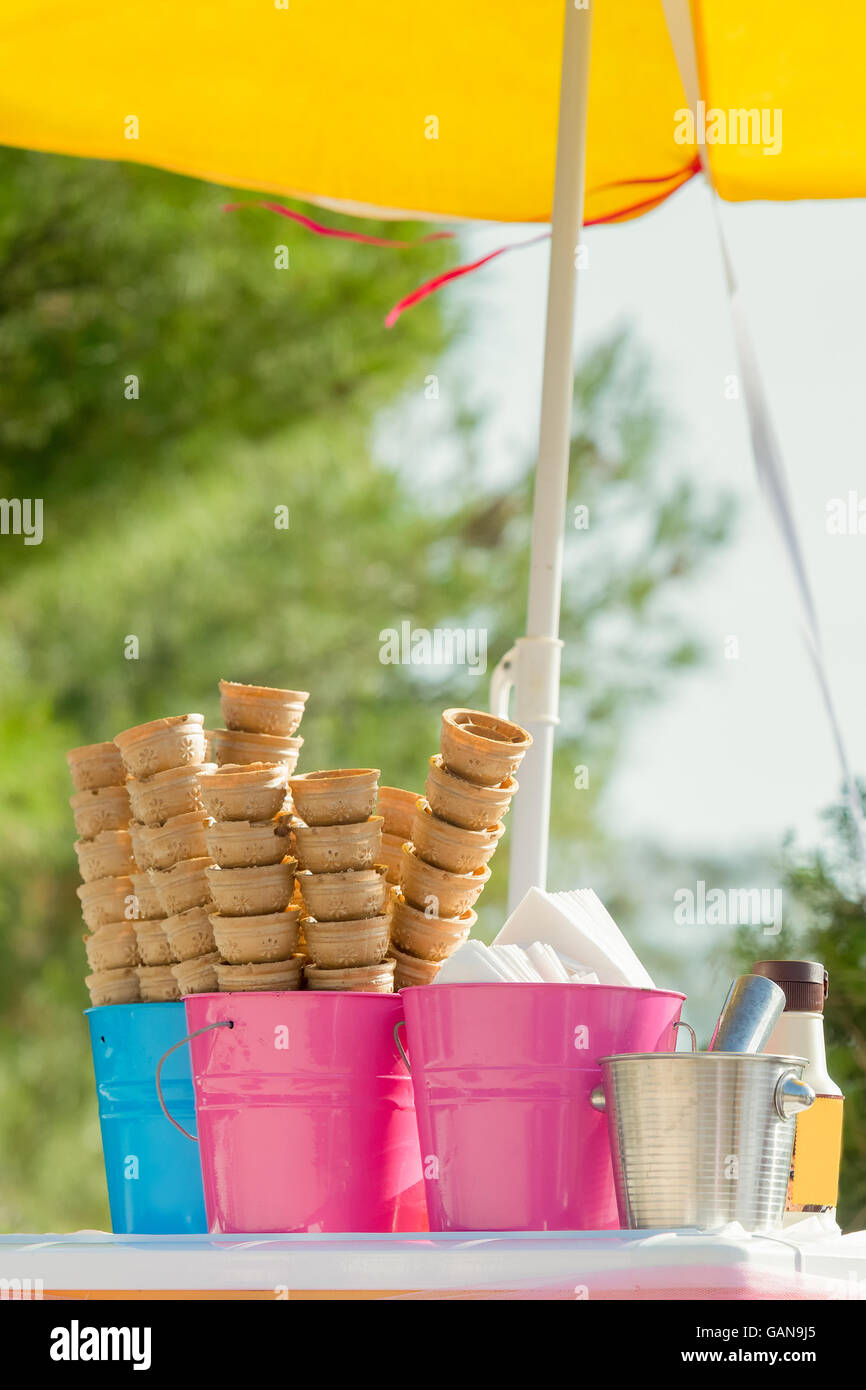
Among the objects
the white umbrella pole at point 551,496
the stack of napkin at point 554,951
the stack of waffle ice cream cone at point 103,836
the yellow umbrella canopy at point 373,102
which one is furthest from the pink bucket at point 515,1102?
the yellow umbrella canopy at point 373,102

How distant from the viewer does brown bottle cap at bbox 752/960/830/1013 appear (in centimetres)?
114

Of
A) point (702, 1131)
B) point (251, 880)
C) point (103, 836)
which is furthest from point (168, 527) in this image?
point (702, 1131)

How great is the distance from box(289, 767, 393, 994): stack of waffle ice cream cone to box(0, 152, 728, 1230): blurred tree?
485cm

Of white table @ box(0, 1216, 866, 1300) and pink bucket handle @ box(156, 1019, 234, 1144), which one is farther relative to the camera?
pink bucket handle @ box(156, 1019, 234, 1144)

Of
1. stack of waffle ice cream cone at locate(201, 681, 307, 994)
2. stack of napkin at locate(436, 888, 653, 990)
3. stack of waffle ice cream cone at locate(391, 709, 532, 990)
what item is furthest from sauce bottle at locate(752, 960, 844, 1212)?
stack of waffle ice cream cone at locate(201, 681, 307, 994)

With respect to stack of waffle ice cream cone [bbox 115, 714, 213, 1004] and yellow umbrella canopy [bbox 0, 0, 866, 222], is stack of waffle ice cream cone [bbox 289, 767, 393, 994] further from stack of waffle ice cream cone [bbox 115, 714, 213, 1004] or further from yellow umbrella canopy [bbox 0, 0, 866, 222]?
yellow umbrella canopy [bbox 0, 0, 866, 222]

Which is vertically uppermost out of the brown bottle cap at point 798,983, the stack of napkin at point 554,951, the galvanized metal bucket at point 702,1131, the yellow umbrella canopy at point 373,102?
the yellow umbrella canopy at point 373,102

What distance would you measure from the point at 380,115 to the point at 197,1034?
1.66 m

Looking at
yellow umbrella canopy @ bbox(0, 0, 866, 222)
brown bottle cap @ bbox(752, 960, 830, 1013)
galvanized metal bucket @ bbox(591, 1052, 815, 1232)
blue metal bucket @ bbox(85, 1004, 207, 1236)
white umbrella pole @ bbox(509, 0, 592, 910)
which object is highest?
yellow umbrella canopy @ bbox(0, 0, 866, 222)

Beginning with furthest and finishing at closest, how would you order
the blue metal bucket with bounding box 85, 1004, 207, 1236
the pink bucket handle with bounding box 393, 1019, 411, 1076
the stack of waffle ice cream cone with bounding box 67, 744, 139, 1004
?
the stack of waffle ice cream cone with bounding box 67, 744, 139, 1004
the blue metal bucket with bounding box 85, 1004, 207, 1236
the pink bucket handle with bounding box 393, 1019, 411, 1076

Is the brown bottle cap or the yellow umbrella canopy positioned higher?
the yellow umbrella canopy

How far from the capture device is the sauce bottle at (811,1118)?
1.12m

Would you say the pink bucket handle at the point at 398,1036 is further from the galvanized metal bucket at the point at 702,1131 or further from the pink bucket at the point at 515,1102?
the galvanized metal bucket at the point at 702,1131

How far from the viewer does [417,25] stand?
2242 millimetres
